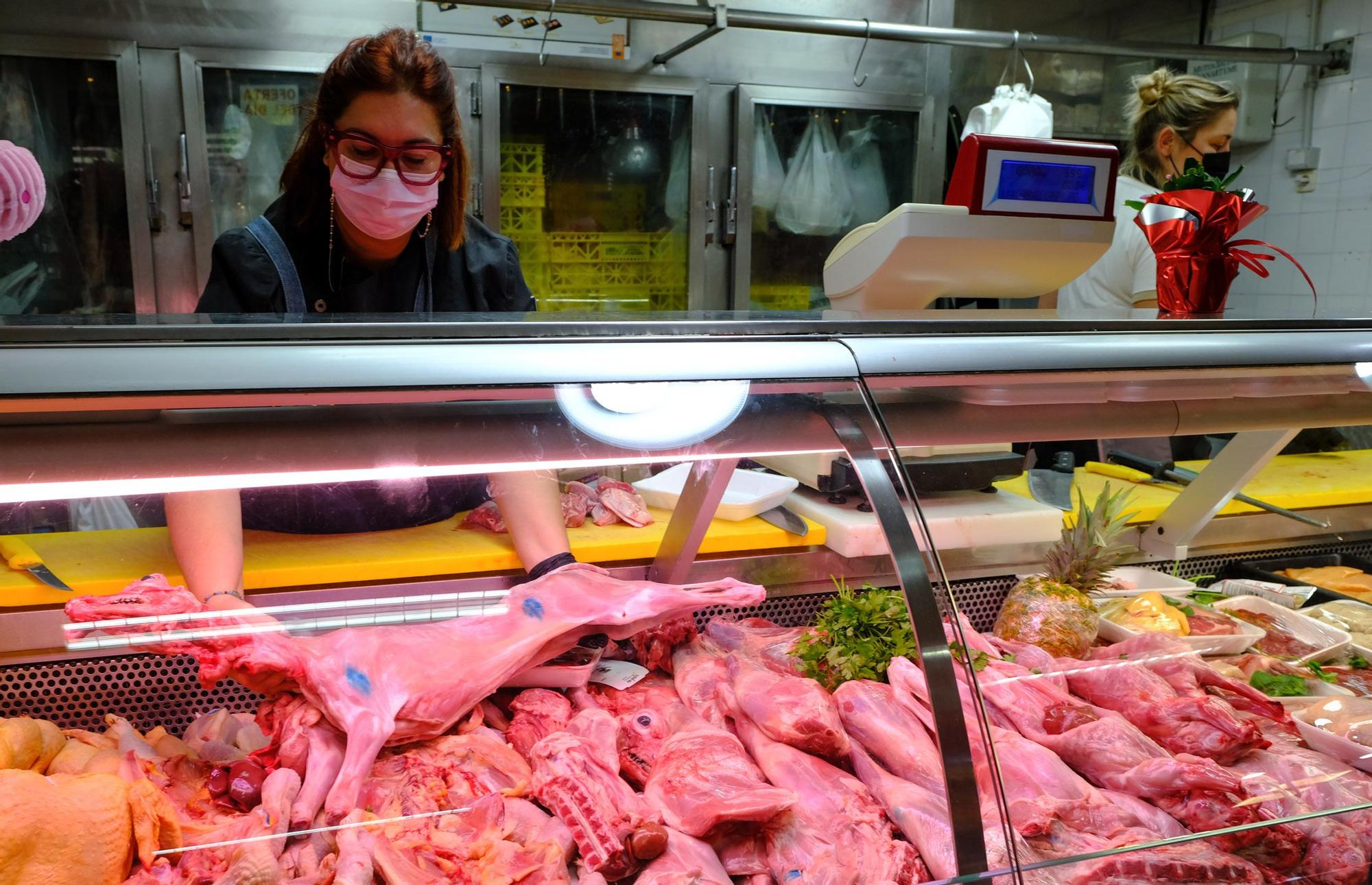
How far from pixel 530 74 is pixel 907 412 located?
152 inches

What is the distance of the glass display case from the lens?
1.21 metres

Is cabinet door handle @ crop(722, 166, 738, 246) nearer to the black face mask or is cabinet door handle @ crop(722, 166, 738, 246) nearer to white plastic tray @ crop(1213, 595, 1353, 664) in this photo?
the black face mask

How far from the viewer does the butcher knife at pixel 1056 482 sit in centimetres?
202

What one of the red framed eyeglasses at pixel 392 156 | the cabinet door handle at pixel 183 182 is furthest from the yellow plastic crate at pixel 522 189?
the red framed eyeglasses at pixel 392 156

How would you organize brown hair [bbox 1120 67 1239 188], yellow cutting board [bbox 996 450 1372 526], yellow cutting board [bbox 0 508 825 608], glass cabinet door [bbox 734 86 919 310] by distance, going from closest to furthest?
yellow cutting board [bbox 0 508 825 608], yellow cutting board [bbox 996 450 1372 526], brown hair [bbox 1120 67 1239 188], glass cabinet door [bbox 734 86 919 310]

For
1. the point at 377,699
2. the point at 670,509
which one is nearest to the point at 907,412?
the point at 670,509

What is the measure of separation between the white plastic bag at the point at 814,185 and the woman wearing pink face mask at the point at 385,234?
2958mm

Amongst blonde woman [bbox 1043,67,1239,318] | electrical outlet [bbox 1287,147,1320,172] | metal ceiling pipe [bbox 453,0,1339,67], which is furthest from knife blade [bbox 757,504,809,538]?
electrical outlet [bbox 1287,147,1320,172]

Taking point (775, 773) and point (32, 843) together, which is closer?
point (32, 843)

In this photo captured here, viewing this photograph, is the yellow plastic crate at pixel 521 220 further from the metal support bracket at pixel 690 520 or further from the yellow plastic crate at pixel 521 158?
the metal support bracket at pixel 690 520

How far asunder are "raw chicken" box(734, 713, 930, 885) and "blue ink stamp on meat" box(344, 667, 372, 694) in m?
0.59

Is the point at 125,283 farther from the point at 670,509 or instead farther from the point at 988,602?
the point at 988,602

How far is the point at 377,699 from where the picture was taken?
1.40 m

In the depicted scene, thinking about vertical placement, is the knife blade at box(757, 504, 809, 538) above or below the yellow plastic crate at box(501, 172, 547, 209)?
below
